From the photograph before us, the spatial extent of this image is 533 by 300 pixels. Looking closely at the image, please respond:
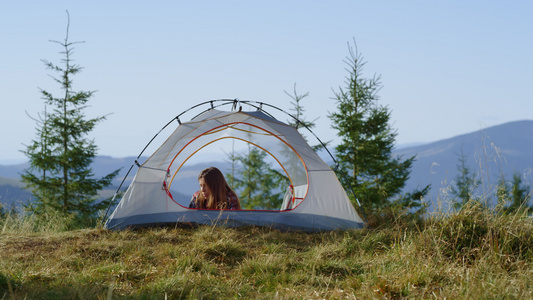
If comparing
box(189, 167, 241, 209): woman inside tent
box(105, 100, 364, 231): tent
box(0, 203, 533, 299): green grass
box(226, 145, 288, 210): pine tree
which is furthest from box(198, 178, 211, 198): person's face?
box(226, 145, 288, 210): pine tree

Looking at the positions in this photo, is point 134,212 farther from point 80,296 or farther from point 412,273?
point 412,273

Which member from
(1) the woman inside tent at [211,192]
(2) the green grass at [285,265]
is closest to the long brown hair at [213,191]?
(1) the woman inside tent at [211,192]

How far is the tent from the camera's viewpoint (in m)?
7.16

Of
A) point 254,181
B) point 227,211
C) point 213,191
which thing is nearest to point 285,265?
point 227,211

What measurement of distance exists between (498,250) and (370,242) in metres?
1.56

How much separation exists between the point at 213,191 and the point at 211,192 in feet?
0.11

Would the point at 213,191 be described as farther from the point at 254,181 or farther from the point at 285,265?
the point at 254,181

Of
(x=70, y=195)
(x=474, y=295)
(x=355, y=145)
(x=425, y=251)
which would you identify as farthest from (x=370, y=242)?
(x=70, y=195)

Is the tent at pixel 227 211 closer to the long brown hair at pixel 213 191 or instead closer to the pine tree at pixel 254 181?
the long brown hair at pixel 213 191

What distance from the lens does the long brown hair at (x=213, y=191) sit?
296 inches

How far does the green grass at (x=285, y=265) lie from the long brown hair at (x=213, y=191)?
125cm

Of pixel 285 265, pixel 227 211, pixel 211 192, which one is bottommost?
pixel 285 265

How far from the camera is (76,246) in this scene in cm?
548

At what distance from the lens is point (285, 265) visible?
477cm
